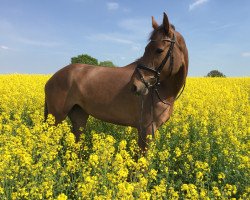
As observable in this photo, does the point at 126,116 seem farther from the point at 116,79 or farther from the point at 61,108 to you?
the point at 61,108

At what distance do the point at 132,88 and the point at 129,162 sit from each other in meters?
1.07

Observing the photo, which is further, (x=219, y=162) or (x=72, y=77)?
(x=72, y=77)

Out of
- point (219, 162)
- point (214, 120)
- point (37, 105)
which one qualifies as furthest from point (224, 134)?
point (37, 105)

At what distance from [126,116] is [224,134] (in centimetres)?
194

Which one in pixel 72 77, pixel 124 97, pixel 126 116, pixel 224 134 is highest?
pixel 72 77

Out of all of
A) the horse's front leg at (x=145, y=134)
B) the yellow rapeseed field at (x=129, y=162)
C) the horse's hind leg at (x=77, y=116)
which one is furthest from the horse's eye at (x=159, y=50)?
the horse's hind leg at (x=77, y=116)

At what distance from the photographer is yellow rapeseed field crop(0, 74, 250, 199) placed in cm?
350

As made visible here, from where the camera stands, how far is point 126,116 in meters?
5.12

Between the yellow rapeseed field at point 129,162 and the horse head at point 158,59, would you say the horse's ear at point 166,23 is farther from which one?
the yellow rapeseed field at point 129,162

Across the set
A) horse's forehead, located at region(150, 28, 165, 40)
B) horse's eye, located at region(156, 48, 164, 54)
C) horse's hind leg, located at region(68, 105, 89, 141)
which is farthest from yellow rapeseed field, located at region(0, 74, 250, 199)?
horse's forehead, located at region(150, 28, 165, 40)

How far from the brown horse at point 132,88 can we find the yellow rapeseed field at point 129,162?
0.42 meters

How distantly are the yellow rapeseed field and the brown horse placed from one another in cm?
42

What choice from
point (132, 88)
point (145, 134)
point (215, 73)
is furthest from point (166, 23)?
point (215, 73)

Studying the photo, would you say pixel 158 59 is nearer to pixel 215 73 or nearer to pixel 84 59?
pixel 84 59
